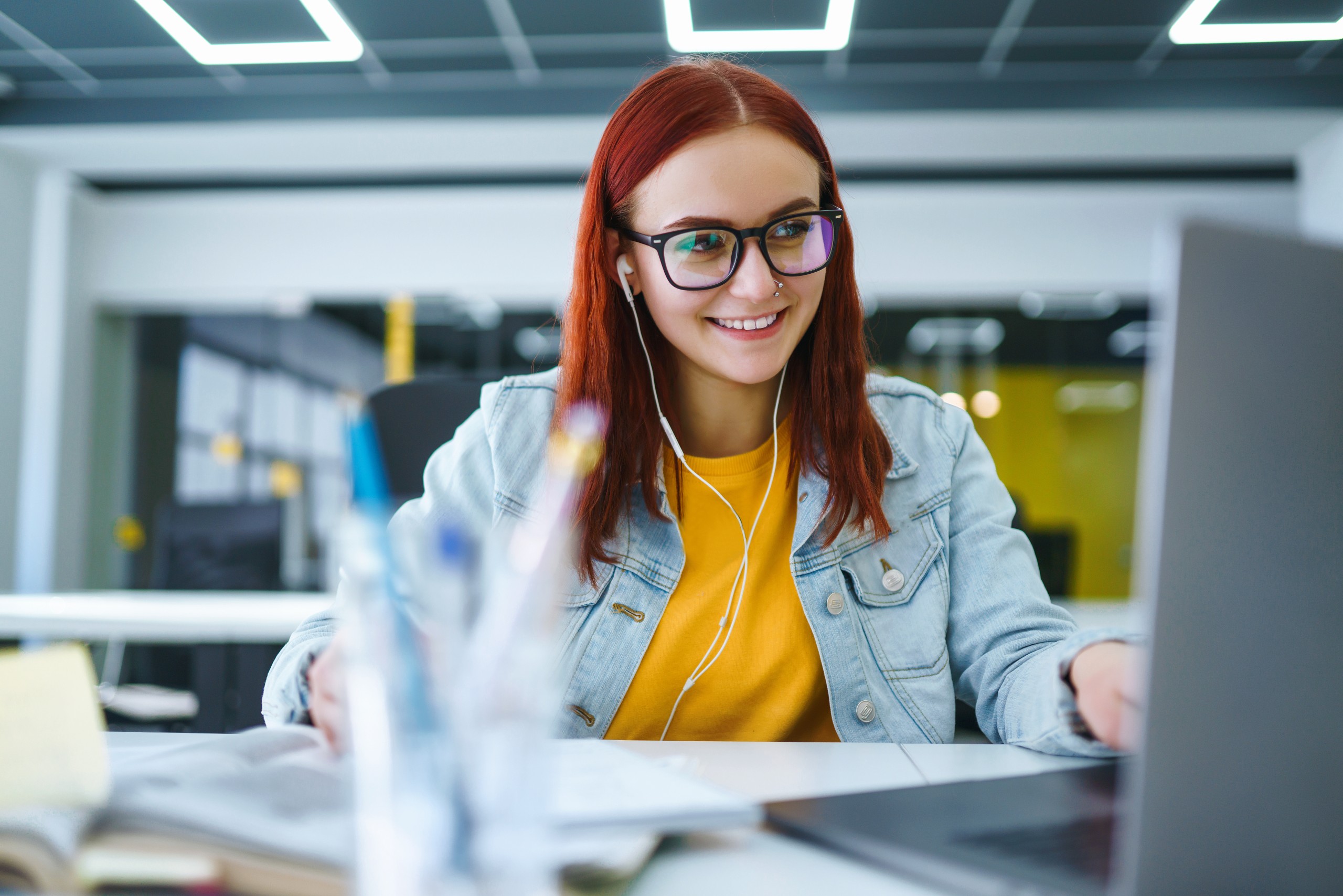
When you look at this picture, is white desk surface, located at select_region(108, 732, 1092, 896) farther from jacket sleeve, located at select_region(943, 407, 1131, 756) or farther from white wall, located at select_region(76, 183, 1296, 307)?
white wall, located at select_region(76, 183, 1296, 307)

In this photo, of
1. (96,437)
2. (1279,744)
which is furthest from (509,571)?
(96,437)

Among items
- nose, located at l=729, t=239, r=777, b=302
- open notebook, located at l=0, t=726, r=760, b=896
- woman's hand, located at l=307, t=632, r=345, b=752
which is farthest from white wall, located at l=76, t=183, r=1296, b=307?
open notebook, located at l=0, t=726, r=760, b=896

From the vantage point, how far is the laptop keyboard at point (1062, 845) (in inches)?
16.8

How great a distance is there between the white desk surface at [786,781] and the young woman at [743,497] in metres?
0.21

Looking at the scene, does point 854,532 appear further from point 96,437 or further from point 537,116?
point 96,437

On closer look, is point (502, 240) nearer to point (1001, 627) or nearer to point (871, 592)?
point (871, 592)

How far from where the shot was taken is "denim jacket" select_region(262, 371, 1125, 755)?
1.00 meters

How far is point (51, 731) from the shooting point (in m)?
0.50

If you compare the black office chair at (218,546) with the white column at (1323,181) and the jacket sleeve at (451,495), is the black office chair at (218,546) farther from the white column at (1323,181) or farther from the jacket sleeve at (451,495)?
the white column at (1323,181)

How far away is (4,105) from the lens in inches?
177

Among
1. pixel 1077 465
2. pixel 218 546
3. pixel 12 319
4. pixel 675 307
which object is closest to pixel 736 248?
pixel 675 307

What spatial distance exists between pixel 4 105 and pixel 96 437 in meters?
1.86

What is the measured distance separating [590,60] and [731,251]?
3501 millimetres

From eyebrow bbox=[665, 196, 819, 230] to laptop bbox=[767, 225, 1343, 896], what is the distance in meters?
0.70
